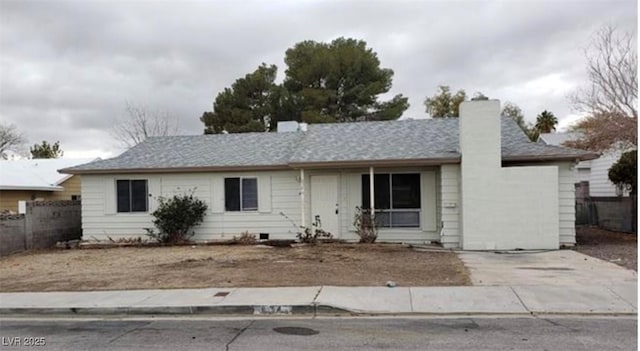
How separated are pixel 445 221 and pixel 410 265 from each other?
4.18 meters

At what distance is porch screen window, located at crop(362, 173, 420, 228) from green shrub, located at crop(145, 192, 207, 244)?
5.47 meters

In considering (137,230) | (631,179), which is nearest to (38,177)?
(137,230)

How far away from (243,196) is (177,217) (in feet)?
7.27

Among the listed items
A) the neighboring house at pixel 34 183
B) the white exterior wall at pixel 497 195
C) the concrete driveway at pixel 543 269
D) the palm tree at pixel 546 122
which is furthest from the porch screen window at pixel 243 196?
the palm tree at pixel 546 122

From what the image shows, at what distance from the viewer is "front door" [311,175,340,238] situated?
1800cm

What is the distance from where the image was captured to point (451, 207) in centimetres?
1628

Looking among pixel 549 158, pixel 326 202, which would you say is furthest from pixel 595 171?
pixel 326 202

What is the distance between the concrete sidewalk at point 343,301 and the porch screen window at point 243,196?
881cm

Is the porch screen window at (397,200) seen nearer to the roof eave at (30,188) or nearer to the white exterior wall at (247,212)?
the white exterior wall at (247,212)

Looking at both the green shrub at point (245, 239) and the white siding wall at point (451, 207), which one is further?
the green shrub at point (245, 239)

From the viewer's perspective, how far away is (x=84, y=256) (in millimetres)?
15867

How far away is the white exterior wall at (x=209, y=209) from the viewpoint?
18.5 meters

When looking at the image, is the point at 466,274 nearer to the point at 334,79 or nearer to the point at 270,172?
the point at 270,172

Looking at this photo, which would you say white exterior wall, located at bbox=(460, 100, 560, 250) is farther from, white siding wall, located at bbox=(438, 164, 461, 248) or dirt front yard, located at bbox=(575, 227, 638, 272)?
dirt front yard, located at bbox=(575, 227, 638, 272)
